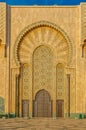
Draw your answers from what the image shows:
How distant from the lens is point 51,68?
18328mm

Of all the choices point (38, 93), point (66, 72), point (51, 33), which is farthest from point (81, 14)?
point (38, 93)

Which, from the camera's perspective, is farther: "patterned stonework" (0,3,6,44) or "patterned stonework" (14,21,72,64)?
"patterned stonework" (14,21,72,64)

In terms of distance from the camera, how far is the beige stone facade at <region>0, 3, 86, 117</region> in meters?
18.0

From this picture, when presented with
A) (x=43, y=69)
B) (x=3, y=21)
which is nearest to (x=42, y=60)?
(x=43, y=69)

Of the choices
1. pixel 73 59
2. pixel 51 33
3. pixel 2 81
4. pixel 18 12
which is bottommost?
pixel 2 81

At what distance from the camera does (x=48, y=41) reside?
18.3 meters

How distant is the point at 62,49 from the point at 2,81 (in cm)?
356

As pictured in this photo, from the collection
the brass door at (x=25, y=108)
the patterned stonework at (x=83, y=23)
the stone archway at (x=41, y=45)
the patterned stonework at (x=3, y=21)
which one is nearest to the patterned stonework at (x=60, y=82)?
the stone archway at (x=41, y=45)

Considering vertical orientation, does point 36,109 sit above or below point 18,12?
below

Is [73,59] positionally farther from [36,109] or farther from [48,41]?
[36,109]

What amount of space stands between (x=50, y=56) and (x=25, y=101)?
107 inches

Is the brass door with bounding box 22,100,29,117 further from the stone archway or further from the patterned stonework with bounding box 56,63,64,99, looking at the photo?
the patterned stonework with bounding box 56,63,64,99

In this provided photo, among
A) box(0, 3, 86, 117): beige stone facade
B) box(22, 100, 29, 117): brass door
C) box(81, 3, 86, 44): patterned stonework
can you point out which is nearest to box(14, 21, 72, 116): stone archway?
box(0, 3, 86, 117): beige stone facade

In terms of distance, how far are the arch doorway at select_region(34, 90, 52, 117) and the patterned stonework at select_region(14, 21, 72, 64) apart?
198 centimetres
